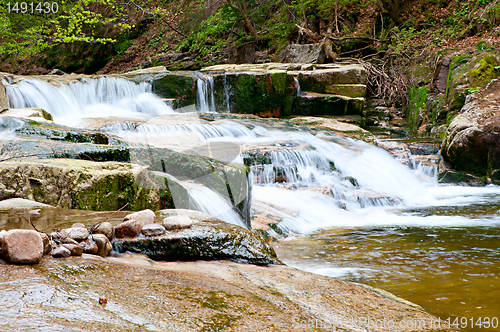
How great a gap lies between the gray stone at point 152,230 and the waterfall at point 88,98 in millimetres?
8017

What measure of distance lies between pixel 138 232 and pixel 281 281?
1134mm

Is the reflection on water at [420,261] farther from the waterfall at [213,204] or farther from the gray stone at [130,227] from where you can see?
the gray stone at [130,227]

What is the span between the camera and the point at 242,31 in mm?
19891

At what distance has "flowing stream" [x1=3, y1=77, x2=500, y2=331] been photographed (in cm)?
367

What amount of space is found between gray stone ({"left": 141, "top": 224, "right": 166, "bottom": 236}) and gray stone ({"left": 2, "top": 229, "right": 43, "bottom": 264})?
2.76ft

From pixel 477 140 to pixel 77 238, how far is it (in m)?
9.00

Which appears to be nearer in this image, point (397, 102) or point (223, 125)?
point (223, 125)

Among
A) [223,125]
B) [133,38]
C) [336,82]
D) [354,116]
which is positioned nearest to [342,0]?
[336,82]

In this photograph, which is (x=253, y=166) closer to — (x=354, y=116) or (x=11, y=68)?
(x=354, y=116)

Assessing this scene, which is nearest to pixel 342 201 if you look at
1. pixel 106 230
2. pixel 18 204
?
pixel 106 230

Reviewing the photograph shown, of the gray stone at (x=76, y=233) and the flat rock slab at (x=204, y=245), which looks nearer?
the gray stone at (x=76, y=233)

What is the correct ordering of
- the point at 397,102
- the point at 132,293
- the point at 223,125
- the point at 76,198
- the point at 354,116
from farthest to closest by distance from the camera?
the point at 397,102, the point at 354,116, the point at 223,125, the point at 76,198, the point at 132,293

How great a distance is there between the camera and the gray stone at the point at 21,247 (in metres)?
2.02

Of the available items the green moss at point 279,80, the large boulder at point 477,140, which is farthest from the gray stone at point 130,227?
the green moss at point 279,80
